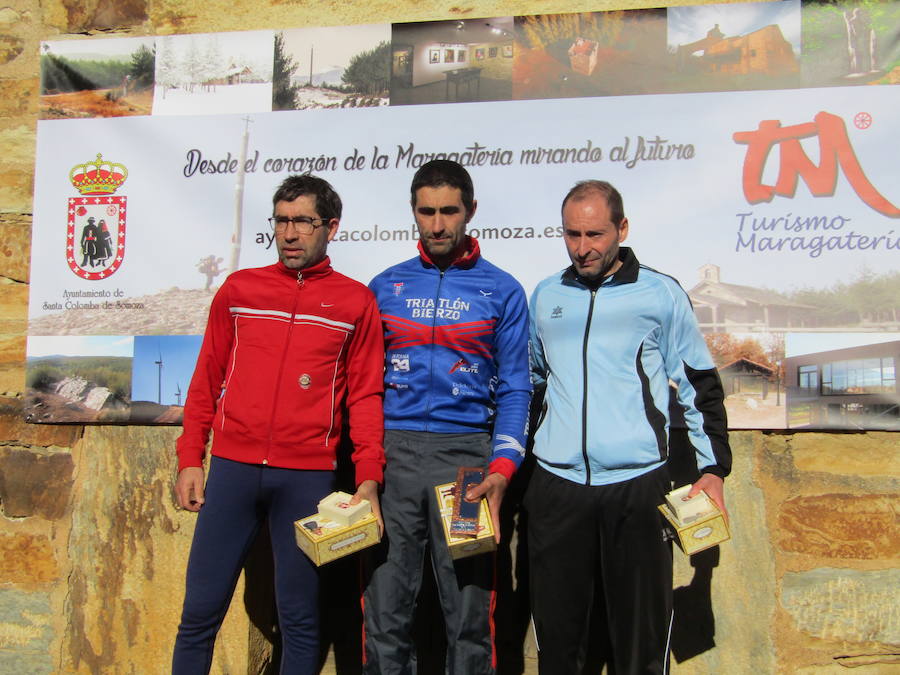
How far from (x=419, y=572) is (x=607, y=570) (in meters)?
0.63

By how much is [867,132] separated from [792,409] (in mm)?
1157

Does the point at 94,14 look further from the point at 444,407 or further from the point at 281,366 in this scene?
the point at 444,407

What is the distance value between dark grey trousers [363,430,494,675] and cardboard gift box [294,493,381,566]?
0.18m

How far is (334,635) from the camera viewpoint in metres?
3.27

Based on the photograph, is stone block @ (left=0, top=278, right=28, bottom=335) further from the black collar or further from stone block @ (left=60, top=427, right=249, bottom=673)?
the black collar

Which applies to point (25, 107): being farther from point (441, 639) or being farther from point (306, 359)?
point (441, 639)

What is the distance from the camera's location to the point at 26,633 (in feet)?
10.5

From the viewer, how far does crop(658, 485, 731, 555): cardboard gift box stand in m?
2.13

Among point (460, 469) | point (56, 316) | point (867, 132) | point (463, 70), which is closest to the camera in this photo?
point (460, 469)

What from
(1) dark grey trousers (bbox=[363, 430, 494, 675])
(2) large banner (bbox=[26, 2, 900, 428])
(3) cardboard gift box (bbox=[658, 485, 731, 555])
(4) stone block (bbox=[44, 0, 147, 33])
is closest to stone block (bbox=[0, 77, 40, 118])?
(2) large banner (bbox=[26, 2, 900, 428])

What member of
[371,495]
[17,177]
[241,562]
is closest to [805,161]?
[371,495]

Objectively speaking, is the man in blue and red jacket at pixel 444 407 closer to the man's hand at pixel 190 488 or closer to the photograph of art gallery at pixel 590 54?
the man's hand at pixel 190 488

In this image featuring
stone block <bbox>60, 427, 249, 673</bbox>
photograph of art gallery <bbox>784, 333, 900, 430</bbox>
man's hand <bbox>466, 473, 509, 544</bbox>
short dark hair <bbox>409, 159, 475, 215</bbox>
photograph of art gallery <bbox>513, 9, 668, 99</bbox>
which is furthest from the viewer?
stone block <bbox>60, 427, 249, 673</bbox>

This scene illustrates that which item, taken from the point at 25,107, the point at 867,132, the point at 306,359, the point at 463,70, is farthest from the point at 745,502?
the point at 25,107
